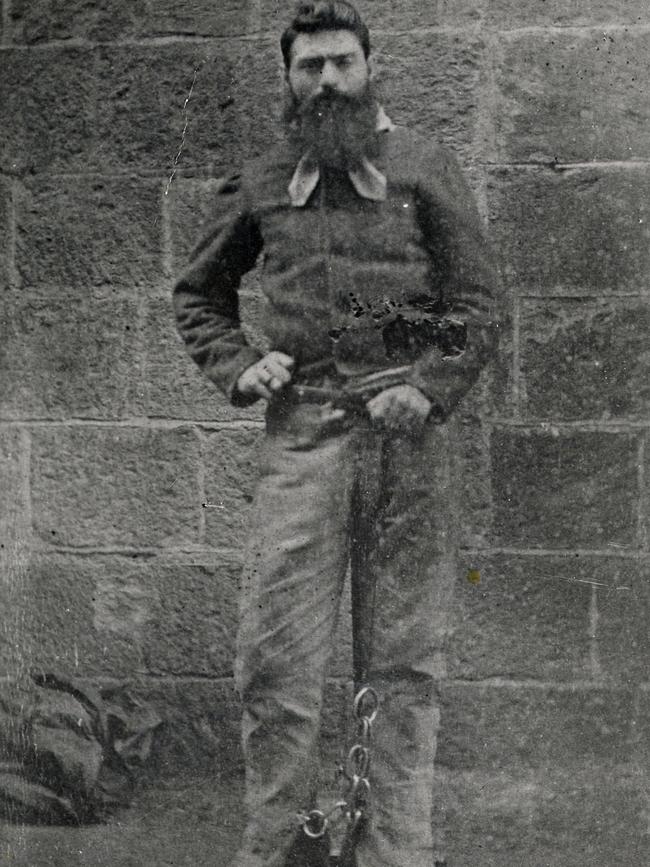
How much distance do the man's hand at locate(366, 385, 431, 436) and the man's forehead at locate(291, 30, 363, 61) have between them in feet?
1.79

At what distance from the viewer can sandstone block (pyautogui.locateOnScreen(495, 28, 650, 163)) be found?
2.11m

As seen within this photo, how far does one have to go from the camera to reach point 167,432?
2.28 m

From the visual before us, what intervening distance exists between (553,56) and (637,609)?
0.96 metres

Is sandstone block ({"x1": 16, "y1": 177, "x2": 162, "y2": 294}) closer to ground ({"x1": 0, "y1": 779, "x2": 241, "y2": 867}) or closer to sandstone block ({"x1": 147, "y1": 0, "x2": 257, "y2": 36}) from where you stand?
sandstone block ({"x1": 147, "y1": 0, "x2": 257, "y2": 36})

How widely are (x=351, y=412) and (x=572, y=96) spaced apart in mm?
648

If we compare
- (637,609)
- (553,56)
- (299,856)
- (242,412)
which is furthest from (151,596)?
(553,56)

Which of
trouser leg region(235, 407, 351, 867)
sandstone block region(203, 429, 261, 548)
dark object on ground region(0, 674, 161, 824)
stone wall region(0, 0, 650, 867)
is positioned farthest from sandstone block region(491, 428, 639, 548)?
dark object on ground region(0, 674, 161, 824)

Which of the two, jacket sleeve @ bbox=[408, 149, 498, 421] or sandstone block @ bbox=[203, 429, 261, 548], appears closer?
jacket sleeve @ bbox=[408, 149, 498, 421]

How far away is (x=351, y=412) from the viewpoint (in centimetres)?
209

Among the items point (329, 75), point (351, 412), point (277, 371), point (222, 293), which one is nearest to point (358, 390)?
point (351, 412)

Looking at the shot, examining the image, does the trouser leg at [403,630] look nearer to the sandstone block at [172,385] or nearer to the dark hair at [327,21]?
the sandstone block at [172,385]

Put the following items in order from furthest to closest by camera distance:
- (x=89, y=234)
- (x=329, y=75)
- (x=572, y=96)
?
(x=89, y=234) < (x=572, y=96) < (x=329, y=75)

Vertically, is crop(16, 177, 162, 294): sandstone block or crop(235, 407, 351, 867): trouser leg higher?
crop(16, 177, 162, 294): sandstone block

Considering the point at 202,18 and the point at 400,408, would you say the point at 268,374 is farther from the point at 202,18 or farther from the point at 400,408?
the point at 202,18
